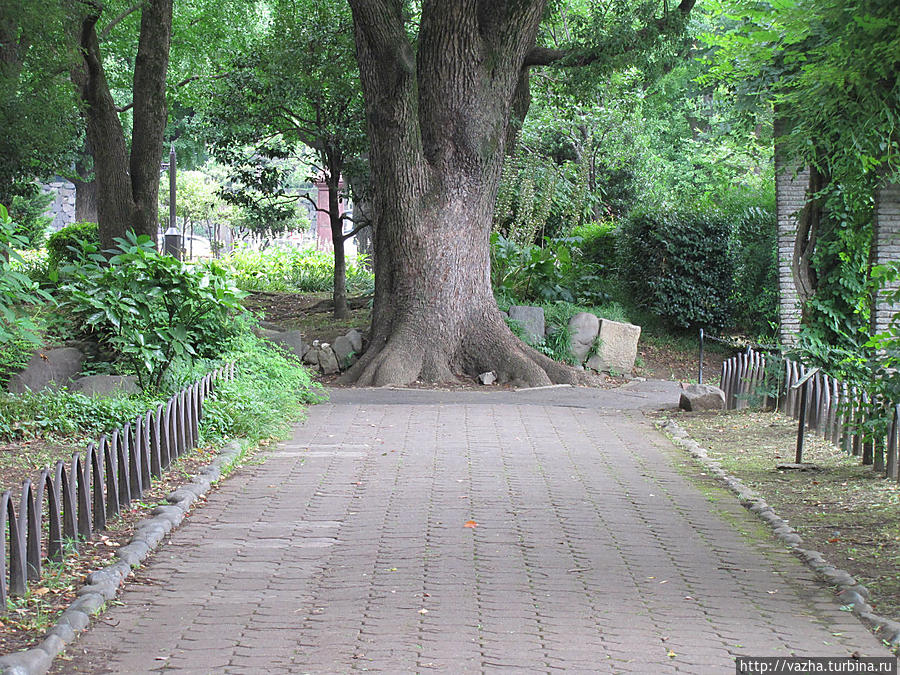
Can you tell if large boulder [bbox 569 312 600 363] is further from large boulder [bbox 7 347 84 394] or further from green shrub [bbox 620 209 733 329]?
large boulder [bbox 7 347 84 394]

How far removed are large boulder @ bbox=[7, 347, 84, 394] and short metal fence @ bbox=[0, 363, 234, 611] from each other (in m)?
3.01

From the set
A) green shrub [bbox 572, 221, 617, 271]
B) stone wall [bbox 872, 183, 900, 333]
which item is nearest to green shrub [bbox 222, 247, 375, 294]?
green shrub [bbox 572, 221, 617, 271]

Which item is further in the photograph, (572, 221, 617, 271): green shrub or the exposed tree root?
(572, 221, 617, 271): green shrub

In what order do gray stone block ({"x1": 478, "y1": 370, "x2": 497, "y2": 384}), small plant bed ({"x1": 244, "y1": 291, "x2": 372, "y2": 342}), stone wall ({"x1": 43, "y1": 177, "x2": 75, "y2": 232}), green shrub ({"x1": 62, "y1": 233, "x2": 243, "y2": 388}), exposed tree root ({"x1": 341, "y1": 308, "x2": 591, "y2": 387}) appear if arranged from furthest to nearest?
stone wall ({"x1": 43, "y1": 177, "x2": 75, "y2": 232}) < small plant bed ({"x1": 244, "y1": 291, "x2": 372, "y2": 342}) < gray stone block ({"x1": 478, "y1": 370, "x2": 497, "y2": 384}) < exposed tree root ({"x1": 341, "y1": 308, "x2": 591, "y2": 387}) < green shrub ({"x1": 62, "y1": 233, "x2": 243, "y2": 388})

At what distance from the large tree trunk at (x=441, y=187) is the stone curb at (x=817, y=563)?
20.1 ft

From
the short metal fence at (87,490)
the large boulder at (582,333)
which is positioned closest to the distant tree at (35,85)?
the short metal fence at (87,490)

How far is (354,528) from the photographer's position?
6.66 meters

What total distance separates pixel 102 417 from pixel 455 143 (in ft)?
25.4

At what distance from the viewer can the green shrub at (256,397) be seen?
963 cm

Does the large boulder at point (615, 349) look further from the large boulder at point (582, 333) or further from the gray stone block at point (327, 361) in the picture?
the gray stone block at point (327, 361)

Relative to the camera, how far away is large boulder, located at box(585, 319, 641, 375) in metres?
17.0

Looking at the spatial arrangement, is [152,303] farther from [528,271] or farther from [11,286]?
[528,271]

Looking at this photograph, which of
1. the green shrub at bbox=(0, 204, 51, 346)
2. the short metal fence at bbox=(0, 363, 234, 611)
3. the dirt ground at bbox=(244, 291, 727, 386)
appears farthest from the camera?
the dirt ground at bbox=(244, 291, 727, 386)

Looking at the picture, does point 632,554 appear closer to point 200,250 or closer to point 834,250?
point 834,250
